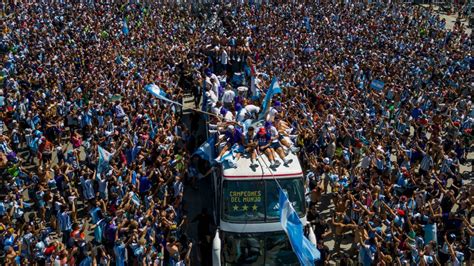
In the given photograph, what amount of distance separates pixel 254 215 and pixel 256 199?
314 mm

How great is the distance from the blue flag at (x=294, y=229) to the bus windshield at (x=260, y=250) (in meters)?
0.54

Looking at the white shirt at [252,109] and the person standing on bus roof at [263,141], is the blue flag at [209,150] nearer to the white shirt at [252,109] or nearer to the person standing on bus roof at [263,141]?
the person standing on bus roof at [263,141]

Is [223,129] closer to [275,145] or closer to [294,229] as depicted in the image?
[275,145]

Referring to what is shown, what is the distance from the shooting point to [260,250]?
10602mm

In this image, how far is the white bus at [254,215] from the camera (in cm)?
1062

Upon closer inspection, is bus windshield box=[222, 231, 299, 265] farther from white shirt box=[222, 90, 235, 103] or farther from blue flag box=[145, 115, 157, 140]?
blue flag box=[145, 115, 157, 140]

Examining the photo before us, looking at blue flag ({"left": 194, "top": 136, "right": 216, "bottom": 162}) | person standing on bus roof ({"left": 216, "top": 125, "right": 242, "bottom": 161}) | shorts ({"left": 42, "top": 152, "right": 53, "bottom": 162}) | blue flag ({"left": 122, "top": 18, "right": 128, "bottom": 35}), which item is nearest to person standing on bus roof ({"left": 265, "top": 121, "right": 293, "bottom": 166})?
person standing on bus roof ({"left": 216, "top": 125, "right": 242, "bottom": 161})

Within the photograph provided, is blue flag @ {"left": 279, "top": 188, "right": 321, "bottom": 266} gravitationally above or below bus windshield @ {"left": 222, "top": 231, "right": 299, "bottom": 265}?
above

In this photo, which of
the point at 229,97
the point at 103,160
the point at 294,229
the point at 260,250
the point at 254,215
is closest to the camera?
the point at 294,229

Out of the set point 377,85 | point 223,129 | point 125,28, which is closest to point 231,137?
point 223,129

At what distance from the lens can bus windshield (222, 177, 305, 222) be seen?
10.8m

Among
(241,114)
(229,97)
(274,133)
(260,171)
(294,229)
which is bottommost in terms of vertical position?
(294,229)

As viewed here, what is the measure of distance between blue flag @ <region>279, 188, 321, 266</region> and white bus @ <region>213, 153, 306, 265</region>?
2.03 feet

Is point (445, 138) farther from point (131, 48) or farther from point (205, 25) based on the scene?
point (205, 25)
